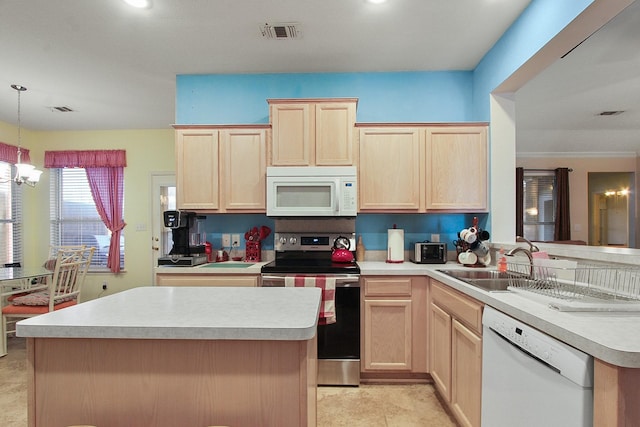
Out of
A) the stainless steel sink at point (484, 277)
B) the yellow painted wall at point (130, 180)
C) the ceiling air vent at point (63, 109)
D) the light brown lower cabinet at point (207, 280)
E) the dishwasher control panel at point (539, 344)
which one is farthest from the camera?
the yellow painted wall at point (130, 180)

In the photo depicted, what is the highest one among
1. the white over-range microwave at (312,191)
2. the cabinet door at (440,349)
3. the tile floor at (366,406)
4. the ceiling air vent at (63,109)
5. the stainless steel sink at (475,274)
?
the ceiling air vent at (63,109)

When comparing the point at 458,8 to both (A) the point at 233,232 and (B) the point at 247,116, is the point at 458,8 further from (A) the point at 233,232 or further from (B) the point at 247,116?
(A) the point at 233,232

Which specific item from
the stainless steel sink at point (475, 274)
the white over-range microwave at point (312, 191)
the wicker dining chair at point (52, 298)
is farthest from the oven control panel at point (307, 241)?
the wicker dining chair at point (52, 298)

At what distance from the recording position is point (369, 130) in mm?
2781

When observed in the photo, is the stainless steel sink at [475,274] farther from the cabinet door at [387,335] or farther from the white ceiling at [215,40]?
the white ceiling at [215,40]

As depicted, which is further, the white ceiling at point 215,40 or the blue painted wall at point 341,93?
the blue painted wall at point 341,93

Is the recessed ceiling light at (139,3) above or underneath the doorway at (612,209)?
above

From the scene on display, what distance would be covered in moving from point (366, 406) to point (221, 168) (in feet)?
7.04

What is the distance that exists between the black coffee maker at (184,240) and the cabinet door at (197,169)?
126 millimetres

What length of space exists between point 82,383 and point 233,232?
2258mm

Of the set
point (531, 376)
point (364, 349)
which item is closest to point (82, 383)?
point (531, 376)

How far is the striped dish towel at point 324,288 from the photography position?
2.37 meters

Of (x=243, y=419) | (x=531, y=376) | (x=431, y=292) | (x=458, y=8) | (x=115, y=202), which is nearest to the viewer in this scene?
(x=243, y=419)

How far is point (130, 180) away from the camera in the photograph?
4.90 m
